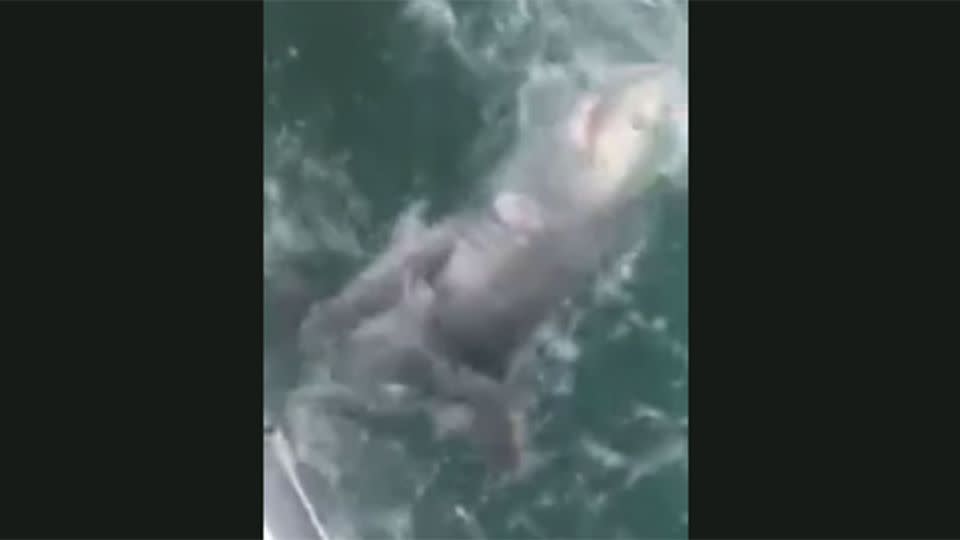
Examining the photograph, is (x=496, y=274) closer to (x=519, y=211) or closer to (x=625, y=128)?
(x=519, y=211)

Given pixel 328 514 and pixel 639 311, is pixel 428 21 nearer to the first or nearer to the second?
pixel 639 311

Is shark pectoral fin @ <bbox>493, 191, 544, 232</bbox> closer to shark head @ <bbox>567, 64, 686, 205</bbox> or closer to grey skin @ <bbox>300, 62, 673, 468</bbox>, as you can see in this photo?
grey skin @ <bbox>300, 62, 673, 468</bbox>

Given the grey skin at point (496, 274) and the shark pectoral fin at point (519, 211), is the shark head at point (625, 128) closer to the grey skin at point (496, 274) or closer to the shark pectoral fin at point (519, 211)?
the grey skin at point (496, 274)

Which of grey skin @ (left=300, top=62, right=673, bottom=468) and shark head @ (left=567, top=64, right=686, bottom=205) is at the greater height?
shark head @ (left=567, top=64, right=686, bottom=205)

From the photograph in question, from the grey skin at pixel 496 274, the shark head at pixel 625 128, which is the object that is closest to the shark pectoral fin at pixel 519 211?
the grey skin at pixel 496 274

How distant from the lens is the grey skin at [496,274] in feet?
18.5

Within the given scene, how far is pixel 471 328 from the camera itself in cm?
567

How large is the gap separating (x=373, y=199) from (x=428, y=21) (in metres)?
0.83

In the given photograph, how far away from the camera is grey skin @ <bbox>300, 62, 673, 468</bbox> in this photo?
564cm

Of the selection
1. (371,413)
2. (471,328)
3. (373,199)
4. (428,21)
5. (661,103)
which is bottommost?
(371,413)

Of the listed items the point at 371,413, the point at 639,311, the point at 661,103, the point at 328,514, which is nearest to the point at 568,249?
the point at 639,311

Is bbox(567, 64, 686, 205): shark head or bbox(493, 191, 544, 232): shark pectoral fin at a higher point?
bbox(567, 64, 686, 205): shark head

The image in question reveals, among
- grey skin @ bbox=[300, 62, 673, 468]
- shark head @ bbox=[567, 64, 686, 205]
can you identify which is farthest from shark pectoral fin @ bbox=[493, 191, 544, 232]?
shark head @ bbox=[567, 64, 686, 205]

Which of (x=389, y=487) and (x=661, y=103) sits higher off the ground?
(x=661, y=103)
